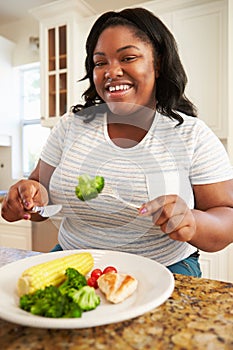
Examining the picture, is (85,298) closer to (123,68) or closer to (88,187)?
(88,187)

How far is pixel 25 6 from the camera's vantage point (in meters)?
2.96

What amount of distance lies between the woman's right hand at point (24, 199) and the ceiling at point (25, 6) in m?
2.25

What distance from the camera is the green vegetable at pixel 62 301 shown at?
1.34ft

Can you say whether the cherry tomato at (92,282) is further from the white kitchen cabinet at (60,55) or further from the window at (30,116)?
the window at (30,116)

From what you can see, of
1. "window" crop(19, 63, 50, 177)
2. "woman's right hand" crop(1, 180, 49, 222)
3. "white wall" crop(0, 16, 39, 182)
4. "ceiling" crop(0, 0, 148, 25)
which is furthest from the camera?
"window" crop(19, 63, 50, 177)

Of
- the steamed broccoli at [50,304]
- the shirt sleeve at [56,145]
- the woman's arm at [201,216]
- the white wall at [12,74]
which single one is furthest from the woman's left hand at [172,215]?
the white wall at [12,74]

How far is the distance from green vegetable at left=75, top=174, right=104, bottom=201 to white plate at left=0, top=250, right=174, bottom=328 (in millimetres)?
154

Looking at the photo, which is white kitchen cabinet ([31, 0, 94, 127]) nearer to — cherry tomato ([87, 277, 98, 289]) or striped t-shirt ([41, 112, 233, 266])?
striped t-shirt ([41, 112, 233, 266])

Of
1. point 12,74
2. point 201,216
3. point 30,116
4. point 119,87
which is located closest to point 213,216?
point 201,216

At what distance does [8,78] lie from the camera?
10.5ft

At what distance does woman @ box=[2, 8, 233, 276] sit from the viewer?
2.70 feet

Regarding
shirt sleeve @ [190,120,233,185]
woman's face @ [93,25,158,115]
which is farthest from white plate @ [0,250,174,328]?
woman's face @ [93,25,158,115]

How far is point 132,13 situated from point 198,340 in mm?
850

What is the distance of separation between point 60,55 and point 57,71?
13cm
